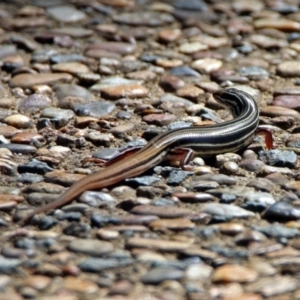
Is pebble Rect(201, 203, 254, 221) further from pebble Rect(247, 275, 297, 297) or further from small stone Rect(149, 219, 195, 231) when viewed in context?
pebble Rect(247, 275, 297, 297)

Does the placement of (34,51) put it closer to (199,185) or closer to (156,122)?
(156,122)

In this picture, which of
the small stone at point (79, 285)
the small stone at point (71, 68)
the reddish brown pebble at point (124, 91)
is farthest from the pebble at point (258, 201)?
the small stone at point (71, 68)

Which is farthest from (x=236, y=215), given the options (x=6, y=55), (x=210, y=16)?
(x=210, y=16)

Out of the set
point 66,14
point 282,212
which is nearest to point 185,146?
point 282,212

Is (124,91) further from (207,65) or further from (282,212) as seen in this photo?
(282,212)

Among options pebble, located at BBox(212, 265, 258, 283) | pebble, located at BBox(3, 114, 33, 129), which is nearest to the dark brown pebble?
pebble, located at BBox(3, 114, 33, 129)

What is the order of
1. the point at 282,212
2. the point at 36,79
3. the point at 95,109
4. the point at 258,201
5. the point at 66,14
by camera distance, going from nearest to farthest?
1. the point at 282,212
2. the point at 258,201
3. the point at 95,109
4. the point at 36,79
5. the point at 66,14
